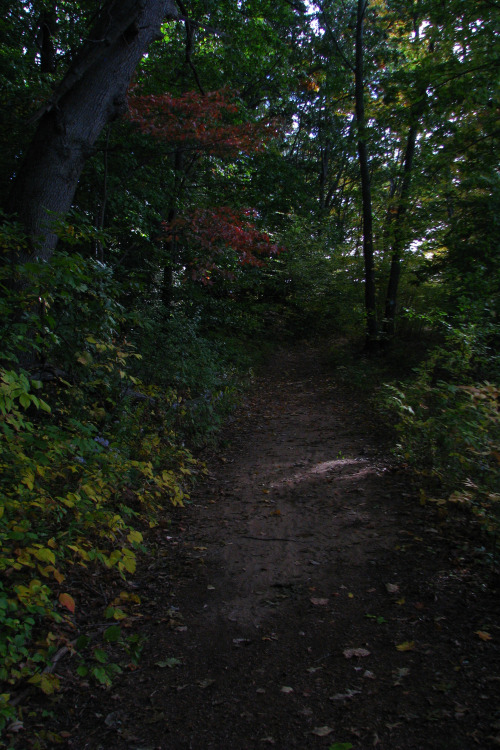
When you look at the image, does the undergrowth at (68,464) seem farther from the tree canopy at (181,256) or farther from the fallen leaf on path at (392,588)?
the fallen leaf on path at (392,588)

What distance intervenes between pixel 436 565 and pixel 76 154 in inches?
217

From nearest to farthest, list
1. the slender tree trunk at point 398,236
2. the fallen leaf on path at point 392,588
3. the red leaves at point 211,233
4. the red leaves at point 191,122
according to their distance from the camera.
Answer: the fallen leaf on path at point 392,588
the red leaves at point 191,122
the red leaves at point 211,233
the slender tree trunk at point 398,236

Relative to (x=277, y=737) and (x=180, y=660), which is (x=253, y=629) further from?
(x=277, y=737)

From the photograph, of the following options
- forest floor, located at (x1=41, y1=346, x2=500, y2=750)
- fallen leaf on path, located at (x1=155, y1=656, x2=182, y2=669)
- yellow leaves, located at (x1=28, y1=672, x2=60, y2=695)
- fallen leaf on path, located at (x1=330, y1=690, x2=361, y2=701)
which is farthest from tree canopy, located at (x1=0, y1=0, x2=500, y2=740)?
fallen leaf on path, located at (x1=330, y1=690, x2=361, y2=701)

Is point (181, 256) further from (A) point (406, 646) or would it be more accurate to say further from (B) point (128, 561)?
(A) point (406, 646)

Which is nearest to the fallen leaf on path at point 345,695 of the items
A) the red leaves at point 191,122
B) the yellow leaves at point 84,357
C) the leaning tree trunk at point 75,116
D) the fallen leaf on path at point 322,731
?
the fallen leaf on path at point 322,731

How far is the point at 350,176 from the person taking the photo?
92.8 feet

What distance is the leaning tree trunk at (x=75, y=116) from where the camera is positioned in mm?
4875

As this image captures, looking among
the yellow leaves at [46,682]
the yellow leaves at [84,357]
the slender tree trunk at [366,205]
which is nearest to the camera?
the yellow leaves at [46,682]

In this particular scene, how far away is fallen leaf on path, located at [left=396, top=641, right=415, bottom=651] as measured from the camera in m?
2.79

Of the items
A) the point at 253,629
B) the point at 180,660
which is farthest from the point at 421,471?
the point at 180,660

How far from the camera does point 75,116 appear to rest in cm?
500

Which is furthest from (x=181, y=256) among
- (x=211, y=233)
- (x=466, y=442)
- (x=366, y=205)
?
(x=466, y=442)

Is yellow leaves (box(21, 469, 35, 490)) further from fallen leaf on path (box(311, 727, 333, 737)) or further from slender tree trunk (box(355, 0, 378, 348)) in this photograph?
slender tree trunk (box(355, 0, 378, 348))
